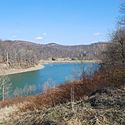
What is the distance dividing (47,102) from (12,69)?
126956mm

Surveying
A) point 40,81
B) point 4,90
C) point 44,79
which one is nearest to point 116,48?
point 4,90

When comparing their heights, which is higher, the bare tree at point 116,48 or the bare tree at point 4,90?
the bare tree at point 116,48

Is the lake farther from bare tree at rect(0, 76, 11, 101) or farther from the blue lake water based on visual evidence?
bare tree at rect(0, 76, 11, 101)

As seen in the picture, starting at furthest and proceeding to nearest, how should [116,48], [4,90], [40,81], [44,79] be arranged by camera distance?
[44,79] < [40,81] < [4,90] < [116,48]

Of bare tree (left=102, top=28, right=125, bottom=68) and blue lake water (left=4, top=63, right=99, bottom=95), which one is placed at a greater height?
bare tree (left=102, top=28, right=125, bottom=68)

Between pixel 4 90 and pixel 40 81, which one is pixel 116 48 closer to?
pixel 4 90

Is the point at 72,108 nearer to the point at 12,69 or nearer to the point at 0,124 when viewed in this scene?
the point at 0,124

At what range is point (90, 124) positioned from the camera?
16.1ft

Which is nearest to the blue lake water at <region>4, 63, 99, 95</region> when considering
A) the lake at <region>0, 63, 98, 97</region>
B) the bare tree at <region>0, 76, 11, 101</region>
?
the lake at <region>0, 63, 98, 97</region>

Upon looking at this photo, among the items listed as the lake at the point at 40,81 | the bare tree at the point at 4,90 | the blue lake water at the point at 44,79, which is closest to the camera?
the lake at the point at 40,81

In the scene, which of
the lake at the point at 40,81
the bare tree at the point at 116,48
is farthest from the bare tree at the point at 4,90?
the bare tree at the point at 116,48

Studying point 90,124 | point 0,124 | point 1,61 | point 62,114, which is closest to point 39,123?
point 62,114

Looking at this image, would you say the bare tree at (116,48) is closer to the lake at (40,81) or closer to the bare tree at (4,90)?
the lake at (40,81)

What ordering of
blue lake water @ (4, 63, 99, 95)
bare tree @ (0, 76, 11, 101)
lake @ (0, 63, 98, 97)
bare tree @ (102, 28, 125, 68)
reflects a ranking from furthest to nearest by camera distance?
bare tree @ (0, 76, 11, 101), blue lake water @ (4, 63, 99, 95), lake @ (0, 63, 98, 97), bare tree @ (102, 28, 125, 68)
